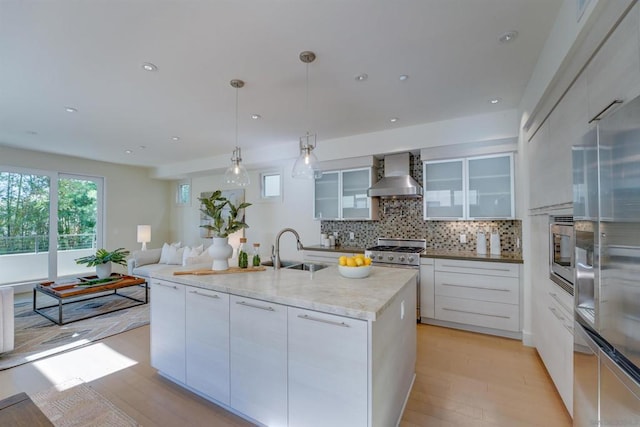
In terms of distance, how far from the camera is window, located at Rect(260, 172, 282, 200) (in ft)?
18.0

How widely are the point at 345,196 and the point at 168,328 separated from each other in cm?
308

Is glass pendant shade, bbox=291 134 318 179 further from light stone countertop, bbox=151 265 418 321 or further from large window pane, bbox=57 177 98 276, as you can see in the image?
large window pane, bbox=57 177 98 276

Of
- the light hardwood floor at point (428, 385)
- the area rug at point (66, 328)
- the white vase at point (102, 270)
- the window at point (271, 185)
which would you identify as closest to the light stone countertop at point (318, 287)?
the light hardwood floor at point (428, 385)

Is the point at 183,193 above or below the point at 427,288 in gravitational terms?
above

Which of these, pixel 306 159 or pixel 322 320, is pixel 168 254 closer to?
pixel 306 159

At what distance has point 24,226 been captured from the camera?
5.05 m

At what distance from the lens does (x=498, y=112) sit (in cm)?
327

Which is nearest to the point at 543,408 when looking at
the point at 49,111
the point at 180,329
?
the point at 180,329

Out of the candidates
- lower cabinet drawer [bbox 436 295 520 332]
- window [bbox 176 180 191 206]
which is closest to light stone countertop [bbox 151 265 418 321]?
lower cabinet drawer [bbox 436 295 520 332]

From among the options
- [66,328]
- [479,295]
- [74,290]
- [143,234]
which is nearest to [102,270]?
[74,290]

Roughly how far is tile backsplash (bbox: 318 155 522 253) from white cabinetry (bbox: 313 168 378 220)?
28 cm

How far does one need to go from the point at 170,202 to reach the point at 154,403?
6315 millimetres

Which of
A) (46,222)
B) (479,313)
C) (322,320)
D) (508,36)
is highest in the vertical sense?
(508,36)

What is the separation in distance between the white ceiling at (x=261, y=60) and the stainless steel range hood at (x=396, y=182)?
1.86 feet
